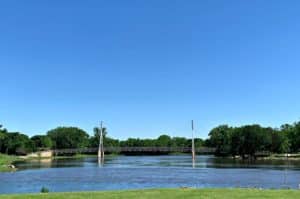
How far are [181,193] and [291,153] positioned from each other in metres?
160

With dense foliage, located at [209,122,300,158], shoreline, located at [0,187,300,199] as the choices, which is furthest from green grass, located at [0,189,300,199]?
dense foliage, located at [209,122,300,158]

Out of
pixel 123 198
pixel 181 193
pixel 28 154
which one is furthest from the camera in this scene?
pixel 28 154

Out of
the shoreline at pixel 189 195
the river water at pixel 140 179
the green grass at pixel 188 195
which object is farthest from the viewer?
the river water at pixel 140 179

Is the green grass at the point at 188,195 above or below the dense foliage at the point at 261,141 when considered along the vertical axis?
below

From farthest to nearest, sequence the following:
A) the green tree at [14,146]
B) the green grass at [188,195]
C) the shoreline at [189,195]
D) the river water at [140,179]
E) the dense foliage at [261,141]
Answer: the green tree at [14,146] < the dense foliage at [261,141] < the river water at [140,179] < the shoreline at [189,195] < the green grass at [188,195]

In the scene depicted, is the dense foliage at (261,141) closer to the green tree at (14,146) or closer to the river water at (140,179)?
the green tree at (14,146)

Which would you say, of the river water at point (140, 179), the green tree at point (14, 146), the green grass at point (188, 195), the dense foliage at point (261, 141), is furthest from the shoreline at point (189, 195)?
the green tree at point (14, 146)

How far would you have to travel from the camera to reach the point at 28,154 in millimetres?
191625

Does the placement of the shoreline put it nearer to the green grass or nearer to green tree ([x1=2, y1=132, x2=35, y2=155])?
the green grass

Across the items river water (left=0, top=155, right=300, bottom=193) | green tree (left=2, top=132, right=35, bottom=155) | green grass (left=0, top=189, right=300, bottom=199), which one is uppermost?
green tree (left=2, top=132, right=35, bottom=155)

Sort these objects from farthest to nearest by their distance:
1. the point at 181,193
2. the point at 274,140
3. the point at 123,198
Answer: the point at 274,140
the point at 181,193
the point at 123,198

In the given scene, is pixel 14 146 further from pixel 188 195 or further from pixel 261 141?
pixel 188 195

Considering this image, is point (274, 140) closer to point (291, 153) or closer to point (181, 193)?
point (291, 153)

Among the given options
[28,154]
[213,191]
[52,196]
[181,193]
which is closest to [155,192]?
[181,193]
